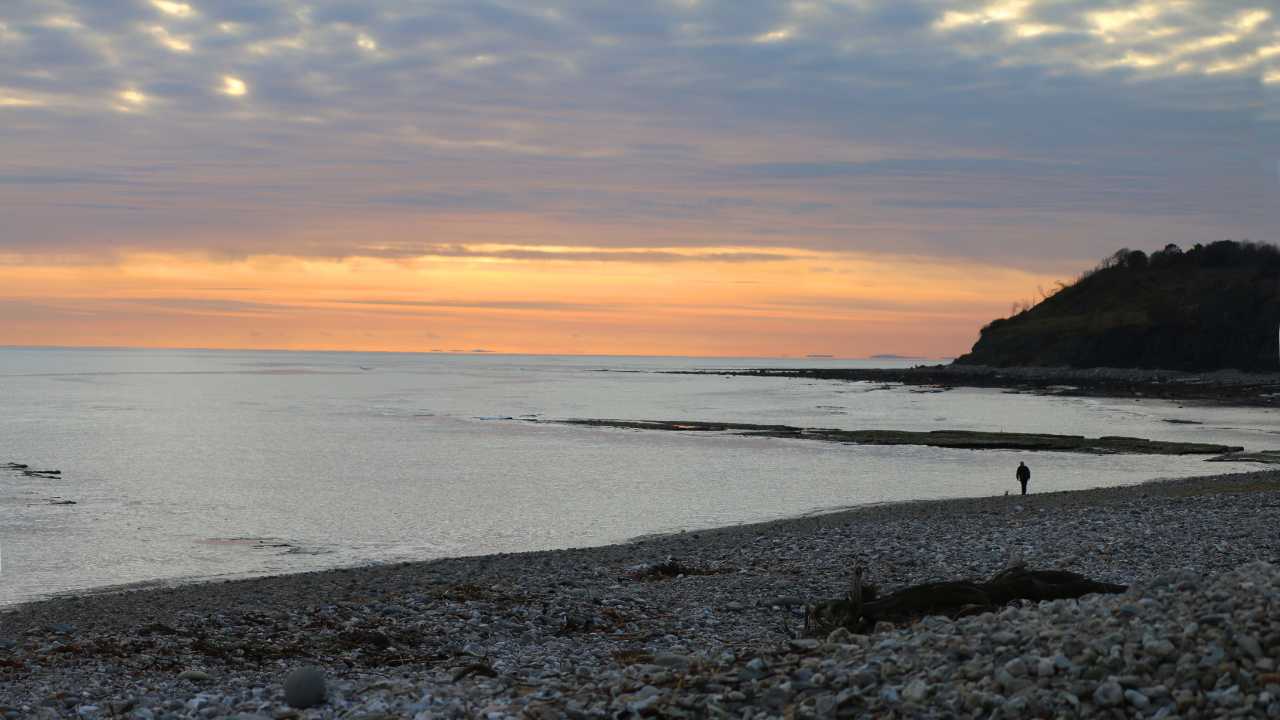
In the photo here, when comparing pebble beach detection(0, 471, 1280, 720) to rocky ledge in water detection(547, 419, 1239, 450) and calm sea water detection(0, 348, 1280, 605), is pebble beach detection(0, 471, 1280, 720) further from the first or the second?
rocky ledge in water detection(547, 419, 1239, 450)

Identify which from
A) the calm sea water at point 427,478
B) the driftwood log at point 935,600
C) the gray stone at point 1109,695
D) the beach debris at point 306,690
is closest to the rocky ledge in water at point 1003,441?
the calm sea water at point 427,478

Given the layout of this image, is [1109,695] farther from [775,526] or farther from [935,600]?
[775,526]

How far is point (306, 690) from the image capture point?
11.9 m

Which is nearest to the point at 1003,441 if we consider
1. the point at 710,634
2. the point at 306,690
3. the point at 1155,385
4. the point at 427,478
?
the point at 427,478

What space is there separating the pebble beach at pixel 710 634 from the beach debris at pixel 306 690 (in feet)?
0.08

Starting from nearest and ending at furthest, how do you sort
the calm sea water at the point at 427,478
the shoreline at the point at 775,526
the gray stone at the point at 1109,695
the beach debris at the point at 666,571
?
the gray stone at the point at 1109,695 < the beach debris at the point at 666,571 < the shoreline at the point at 775,526 < the calm sea water at the point at 427,478

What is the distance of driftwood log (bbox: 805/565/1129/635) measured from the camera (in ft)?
51.4

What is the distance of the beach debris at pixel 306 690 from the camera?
11.9 m

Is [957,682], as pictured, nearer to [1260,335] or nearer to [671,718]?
[671,718]

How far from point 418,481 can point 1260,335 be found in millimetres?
178739

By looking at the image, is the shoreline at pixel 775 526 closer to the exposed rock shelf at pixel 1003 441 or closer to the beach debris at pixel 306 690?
the beach debris at pixel 306 690

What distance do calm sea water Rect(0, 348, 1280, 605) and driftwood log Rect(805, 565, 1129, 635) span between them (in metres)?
17.6

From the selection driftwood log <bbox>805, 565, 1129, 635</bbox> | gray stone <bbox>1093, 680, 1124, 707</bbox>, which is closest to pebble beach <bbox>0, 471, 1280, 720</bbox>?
gray stone <bbox>1093, 680, 1124, 707</bbox>

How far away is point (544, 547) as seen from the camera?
33.5 m
